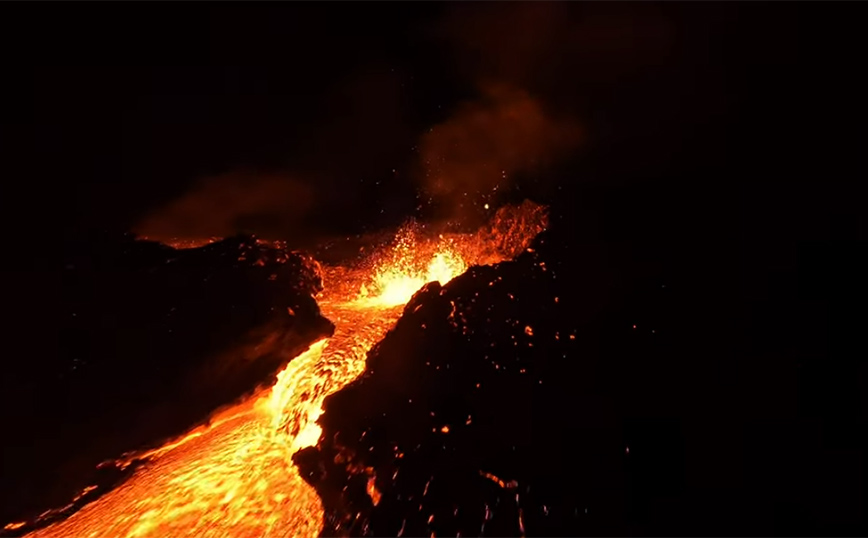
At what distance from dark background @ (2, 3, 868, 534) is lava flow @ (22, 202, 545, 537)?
1.13 metres

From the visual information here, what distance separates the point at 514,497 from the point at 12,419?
3226 millimetres

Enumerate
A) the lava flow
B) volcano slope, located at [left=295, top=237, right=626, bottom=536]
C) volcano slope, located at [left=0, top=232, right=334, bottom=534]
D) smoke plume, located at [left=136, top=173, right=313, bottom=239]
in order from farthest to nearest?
smoke plume, located at [left=136, top=173, right=313, bottom=239]
the lava flow
volcano slope, located at [left=0, top=232, right=334, bottom=534]
volcano slope, located at [left=295, top=237, right=626, bottom=536]

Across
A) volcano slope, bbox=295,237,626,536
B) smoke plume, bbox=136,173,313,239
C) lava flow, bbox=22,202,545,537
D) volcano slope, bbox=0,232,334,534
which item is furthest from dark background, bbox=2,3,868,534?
lava flow, bbox=22,202,545,537

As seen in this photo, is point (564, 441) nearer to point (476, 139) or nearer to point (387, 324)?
point (387, 324)

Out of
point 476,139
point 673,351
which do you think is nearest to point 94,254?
point 476,139

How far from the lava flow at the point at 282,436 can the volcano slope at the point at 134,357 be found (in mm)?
292

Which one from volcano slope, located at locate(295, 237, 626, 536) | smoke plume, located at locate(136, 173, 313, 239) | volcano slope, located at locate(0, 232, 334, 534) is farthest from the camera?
smoke plume, located at locate(136, 173, 313, 239)

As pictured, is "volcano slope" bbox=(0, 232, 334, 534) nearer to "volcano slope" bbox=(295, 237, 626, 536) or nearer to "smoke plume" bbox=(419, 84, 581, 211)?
"volcano slope" bbox=(295, 237, 626, 536)

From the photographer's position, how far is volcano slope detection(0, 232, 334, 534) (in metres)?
2.99

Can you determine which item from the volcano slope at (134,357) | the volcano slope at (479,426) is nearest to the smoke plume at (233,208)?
the volcano slope at (134,357)

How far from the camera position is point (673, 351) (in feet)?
10.8

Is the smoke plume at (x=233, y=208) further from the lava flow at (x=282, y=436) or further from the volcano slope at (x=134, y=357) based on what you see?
the lava flow at (x=282, y=436)

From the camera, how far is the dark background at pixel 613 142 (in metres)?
3.03

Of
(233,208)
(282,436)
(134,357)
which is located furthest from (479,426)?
(233,208)
